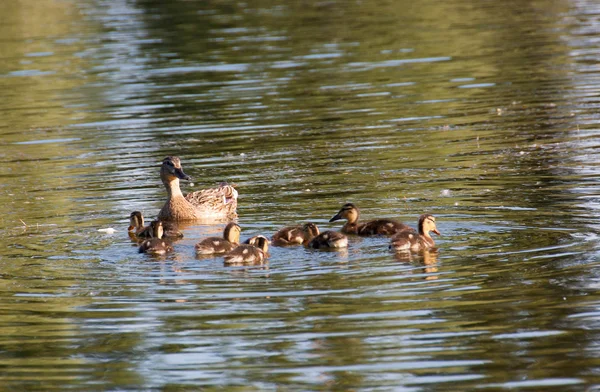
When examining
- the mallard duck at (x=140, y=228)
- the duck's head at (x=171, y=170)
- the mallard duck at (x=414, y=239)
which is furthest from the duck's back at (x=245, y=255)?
the duck's head at (x=171, y=170)

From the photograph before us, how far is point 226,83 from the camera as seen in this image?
83.9 feet

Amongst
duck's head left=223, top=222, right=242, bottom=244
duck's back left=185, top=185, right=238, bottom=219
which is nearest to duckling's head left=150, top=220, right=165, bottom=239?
duck's head left=223, top=222, right=242, bottom=244

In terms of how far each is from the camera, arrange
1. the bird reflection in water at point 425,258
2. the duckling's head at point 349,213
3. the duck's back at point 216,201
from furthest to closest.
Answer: the duck's back at point 216,201, the duckling's head at point 349,213, the bird reflection in water at point 425,258

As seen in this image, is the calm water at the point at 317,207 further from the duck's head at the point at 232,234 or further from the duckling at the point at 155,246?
the duck's head at the point at 232,234

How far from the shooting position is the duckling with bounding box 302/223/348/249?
1112 centimetres

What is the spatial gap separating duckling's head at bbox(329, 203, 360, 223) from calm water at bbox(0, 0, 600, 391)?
607mm

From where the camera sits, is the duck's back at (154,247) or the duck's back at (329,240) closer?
the duck's back at (329,240)

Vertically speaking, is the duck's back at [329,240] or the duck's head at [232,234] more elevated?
the duck's head at [232,234]

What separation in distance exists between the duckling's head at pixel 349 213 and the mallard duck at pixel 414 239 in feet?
3.23

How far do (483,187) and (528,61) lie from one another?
12.0 m

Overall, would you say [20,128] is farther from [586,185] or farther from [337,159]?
[586,185]

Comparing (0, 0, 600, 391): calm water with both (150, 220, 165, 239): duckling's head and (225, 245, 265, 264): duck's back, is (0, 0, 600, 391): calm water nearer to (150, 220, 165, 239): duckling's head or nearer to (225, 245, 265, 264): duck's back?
(225, 245, 265, 264): duck's back

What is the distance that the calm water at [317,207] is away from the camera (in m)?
8.27

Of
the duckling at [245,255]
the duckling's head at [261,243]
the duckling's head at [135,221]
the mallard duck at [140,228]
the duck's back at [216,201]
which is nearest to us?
the duckling at [245,255]
